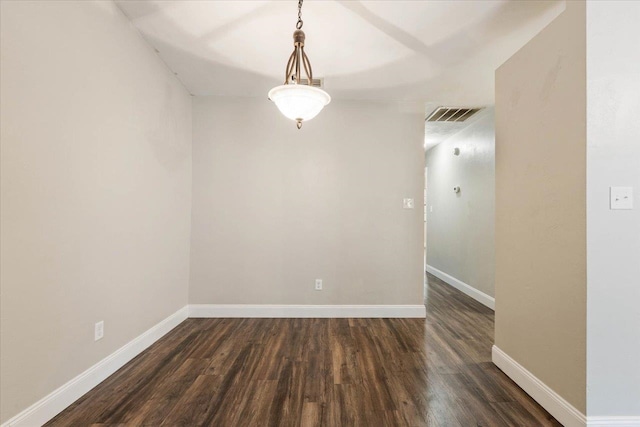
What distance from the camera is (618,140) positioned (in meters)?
1.49

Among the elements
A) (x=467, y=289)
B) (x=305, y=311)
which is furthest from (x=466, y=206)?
(x=305, y=311)

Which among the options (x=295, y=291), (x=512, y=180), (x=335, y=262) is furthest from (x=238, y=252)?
(x=512, y=180)

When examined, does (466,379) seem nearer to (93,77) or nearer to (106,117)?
(106,117)

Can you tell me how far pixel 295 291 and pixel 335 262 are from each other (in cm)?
60

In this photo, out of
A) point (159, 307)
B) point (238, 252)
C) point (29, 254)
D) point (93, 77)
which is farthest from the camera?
point (238, 252)

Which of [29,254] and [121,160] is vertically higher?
[121,160]

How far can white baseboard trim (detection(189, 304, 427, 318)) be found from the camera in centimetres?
334

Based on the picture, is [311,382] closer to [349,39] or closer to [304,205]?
[304,205]

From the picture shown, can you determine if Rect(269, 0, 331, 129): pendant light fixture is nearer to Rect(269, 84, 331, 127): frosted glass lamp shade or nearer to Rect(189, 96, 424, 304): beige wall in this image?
Rect(269, 84, 331, 127): frosted glass lamp shade

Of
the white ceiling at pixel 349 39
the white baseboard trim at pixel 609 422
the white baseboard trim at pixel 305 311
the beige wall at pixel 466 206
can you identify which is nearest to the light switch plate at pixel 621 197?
the white baseboard trim at pixel 609 422

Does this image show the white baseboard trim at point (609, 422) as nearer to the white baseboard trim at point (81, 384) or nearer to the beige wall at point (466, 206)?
the beige wall at point (466, 206)

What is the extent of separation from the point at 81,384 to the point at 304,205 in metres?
2.43

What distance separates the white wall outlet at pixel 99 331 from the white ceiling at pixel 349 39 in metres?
2.29

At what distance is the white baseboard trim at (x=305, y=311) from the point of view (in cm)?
334
